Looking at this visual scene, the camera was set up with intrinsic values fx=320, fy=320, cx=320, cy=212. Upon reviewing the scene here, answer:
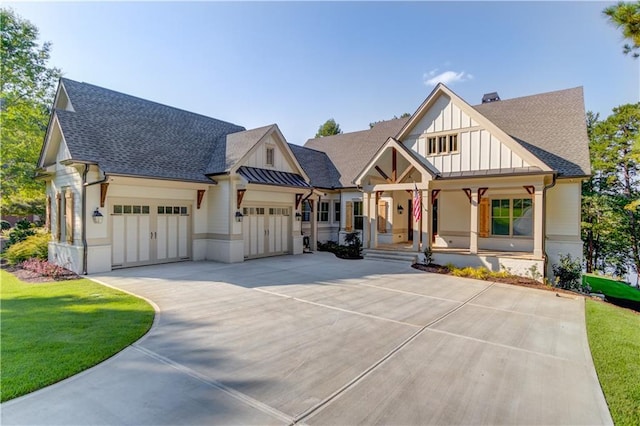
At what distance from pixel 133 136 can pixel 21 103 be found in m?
10.5

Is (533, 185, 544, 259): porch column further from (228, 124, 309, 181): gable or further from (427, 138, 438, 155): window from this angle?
(228, 124, 309, 181): gable

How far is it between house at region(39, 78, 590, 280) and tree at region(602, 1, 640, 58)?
260 inches

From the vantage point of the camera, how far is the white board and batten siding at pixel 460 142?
1382 cm

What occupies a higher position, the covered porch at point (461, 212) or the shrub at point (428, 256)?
the covered porch at point (461, 212)

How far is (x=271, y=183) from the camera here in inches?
595

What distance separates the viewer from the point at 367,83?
61.7 feet

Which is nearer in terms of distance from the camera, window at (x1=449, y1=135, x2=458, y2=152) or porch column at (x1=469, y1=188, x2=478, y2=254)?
porch column at (x1=469, y1=188, x2=478, y2=254)

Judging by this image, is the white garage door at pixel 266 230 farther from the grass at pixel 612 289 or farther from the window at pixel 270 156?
the grass at pixel 612 289

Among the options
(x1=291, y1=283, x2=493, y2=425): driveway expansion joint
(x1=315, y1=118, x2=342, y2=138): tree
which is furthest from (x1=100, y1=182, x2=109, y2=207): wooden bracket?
(x1=315, y1=118, x2=342, y2=138): tree

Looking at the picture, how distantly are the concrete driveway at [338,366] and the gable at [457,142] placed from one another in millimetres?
6807

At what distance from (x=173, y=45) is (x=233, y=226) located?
24.0ft

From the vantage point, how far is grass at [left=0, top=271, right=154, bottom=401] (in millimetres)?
4281

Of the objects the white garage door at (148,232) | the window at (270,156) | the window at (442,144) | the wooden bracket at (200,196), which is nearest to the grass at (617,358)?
the window at (442,144)

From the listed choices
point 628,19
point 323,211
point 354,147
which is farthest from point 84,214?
point 354,147
